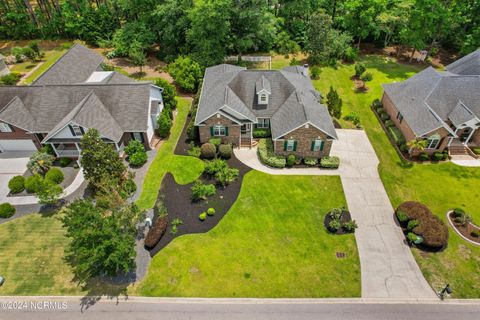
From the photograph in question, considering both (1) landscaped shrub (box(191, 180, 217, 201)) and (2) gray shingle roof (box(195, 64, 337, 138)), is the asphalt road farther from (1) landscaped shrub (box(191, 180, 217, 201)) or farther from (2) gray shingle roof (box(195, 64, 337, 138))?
(2) gray shingle roof (box(195, 64, 337, 138))

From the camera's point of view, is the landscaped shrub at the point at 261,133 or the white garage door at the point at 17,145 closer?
the white garage door at the point at 17,145

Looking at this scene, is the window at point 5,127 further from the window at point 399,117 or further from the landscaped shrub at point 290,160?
the window at point 399,117

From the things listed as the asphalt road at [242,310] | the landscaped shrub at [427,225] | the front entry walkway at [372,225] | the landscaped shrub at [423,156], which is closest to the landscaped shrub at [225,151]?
the front entry walkway at [372,225]

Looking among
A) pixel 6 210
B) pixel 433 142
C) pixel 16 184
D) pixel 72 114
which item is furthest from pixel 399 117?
pixel 6 210

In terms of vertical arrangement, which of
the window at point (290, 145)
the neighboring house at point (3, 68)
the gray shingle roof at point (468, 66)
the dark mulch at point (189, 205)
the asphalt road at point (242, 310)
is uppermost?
the gray shingle roof at point (468, 66)

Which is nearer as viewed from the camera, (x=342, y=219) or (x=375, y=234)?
(x=375, y=234)

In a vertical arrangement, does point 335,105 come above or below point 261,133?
above

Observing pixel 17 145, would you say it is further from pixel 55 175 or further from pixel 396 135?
pixel 396 135

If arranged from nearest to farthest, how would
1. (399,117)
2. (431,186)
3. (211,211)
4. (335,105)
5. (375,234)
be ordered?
(375,234) < (211,211) < (431,186) < (399,117) < (335,105)
